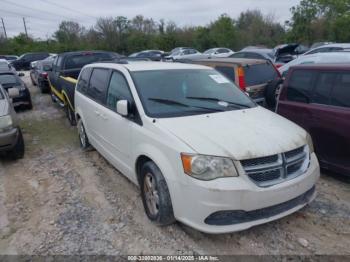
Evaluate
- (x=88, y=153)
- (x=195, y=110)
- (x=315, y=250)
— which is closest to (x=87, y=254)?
(x=195, y=110)

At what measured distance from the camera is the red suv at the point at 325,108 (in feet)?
13.7

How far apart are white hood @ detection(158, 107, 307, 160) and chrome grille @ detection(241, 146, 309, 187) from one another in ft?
0.21

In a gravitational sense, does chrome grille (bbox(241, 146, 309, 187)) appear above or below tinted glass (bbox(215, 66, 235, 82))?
below

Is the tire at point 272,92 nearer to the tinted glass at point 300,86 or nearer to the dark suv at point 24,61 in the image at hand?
the tinted glass at point 300,86

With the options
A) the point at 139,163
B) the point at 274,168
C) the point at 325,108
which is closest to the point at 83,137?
the point at 139,163

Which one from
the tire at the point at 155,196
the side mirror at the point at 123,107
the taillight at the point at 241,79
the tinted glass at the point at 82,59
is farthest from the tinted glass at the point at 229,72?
the tinted glass at the point at 82,59

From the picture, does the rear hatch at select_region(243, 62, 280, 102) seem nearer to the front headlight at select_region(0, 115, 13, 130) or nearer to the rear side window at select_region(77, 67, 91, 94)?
the rear side window at select_region(77, 67, 91, 94)

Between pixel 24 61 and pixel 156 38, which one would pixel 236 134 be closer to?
pixel 24 61

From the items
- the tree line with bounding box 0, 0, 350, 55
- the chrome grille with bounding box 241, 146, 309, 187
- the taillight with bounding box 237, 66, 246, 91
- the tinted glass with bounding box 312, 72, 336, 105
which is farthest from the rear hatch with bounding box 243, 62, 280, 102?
the tree line with bounding box 0, 0, 350, 55

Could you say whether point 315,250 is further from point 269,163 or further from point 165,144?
point 165,144

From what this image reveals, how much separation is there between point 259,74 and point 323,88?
9.04ft

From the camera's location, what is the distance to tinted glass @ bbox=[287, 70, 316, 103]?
4.72 m

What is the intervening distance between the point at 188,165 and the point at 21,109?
9385mm

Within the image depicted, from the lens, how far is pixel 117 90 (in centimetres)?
424
